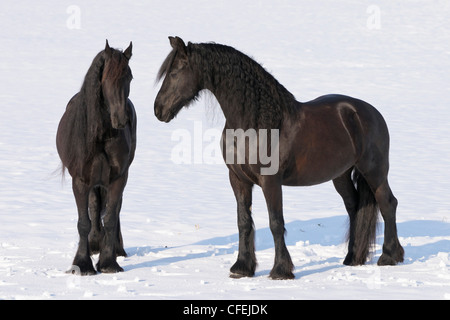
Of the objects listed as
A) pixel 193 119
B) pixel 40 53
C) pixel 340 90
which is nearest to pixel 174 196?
pixel 193 119

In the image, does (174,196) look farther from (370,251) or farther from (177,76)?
(177,76)

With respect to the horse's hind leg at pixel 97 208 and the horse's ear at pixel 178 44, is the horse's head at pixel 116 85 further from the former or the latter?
the horse's hind leg at pixel 97 208

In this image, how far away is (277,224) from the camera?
7559 millimetres

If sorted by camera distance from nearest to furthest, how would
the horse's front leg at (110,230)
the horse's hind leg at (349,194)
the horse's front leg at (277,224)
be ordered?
the horse's front leg at (277,224), the horse's front leg at (110,230), the horse's hind leg at (349,194)

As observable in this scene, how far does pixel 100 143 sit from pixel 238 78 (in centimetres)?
168

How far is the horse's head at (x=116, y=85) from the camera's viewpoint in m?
7.26

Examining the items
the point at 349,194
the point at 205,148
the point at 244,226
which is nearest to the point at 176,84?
the point at 244,226

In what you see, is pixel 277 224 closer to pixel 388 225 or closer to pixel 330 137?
pixel 330 137

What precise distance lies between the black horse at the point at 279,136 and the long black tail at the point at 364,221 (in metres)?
0.01

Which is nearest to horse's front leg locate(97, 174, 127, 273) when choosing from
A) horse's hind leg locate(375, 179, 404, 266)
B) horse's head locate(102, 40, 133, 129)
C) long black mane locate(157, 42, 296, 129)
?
horse's head locate(102, 40, 133, 129)

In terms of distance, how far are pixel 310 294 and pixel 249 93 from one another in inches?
84.4

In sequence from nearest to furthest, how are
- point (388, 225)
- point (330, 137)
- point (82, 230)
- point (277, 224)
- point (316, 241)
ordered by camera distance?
1. point (277, 224)
2. point (82, 230)
3. point (330, 137)
4. point (388, 225)
5. point (316, 241)

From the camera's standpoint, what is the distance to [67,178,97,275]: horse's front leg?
7.76 meters

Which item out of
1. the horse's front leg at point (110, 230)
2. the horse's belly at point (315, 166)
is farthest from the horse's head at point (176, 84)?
the horse's belly at point (315, 166)
